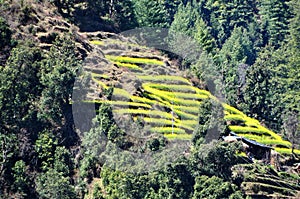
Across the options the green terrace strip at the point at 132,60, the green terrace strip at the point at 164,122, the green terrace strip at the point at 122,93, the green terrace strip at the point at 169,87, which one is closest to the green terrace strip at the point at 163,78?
the green terrace strip at the point at 169,87

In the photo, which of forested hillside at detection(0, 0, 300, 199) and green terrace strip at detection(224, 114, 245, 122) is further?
green terrace strip at detection(224, 114, 245, 122)

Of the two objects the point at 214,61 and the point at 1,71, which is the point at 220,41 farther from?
the point at 1,71

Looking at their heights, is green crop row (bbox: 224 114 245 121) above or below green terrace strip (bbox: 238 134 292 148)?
above

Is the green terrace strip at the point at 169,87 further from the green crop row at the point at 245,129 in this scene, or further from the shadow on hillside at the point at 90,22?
the shadow on hillside at the point at 90,22

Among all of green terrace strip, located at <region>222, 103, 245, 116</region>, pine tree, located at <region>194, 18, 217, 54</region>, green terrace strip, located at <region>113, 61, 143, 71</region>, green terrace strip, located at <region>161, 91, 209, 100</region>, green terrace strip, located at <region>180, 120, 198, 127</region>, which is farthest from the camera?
pine tree, located at <region>194, 18, 217, 54</region>

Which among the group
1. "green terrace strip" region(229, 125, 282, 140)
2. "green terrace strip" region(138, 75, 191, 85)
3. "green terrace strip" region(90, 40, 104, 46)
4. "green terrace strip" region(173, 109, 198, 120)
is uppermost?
"green terrace strip" region(90, 40, 104, 46)

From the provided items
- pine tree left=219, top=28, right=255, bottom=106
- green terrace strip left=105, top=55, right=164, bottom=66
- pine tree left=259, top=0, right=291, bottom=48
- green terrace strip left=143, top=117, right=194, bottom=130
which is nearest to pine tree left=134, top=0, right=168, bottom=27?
pine tree left=219, top=28, right=255, bottom=106

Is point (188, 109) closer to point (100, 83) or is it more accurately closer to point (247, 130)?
point (100, 83)

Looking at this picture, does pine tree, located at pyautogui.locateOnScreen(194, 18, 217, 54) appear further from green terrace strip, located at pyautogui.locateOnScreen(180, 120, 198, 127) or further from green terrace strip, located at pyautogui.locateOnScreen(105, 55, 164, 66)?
green terrace strip, located at pyautogui.locateOnScreen(180, 120, 198, 127)

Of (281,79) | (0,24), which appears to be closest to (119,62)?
(0,24)
